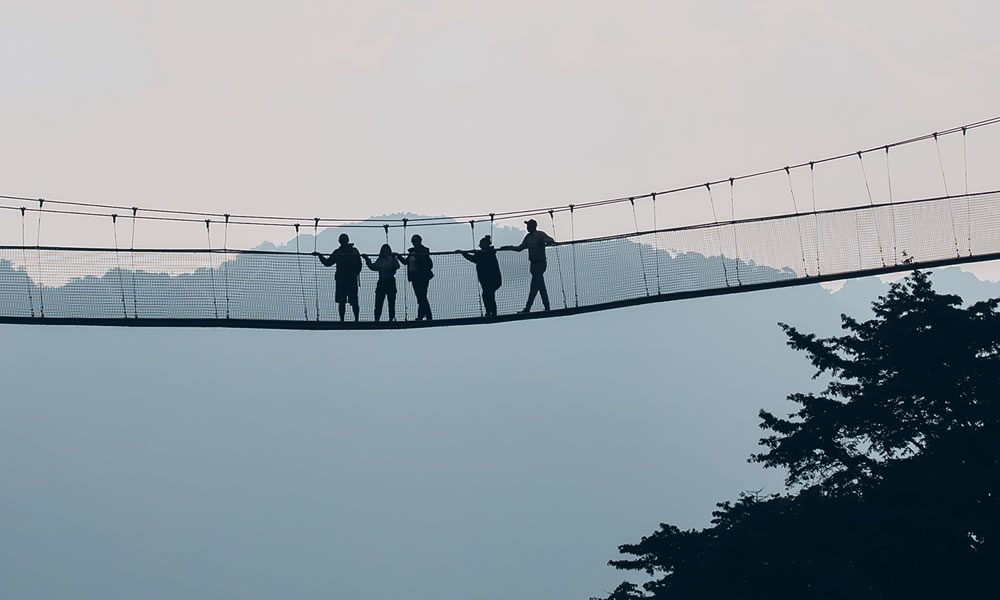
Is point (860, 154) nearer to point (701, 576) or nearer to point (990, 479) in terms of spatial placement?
point (990, 479)

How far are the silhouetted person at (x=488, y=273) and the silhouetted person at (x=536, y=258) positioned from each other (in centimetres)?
29

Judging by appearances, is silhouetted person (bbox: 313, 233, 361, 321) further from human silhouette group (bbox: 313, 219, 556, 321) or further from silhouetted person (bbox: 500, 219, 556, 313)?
silhouetted person (bbox: 500, 219, 556, 313)

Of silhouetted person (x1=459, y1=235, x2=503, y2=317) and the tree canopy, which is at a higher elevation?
silhouetted person (x1=459, y1=235, x2=503, y2=317)

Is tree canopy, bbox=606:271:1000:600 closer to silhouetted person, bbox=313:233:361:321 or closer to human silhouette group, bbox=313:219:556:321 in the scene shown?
human silhouette group, bbox=313:219:556:321

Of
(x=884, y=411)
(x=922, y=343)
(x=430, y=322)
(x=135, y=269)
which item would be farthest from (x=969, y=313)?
(x=135, y=269)

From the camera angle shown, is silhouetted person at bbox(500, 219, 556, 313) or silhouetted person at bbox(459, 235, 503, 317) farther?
silhouetted person at bbox(500, 219, 556, 313)

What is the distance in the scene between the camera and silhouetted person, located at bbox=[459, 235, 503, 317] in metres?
19.2

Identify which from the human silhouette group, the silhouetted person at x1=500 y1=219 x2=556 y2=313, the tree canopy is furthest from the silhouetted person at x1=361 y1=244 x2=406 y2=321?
the tree canopy

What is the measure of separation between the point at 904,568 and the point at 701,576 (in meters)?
3.51

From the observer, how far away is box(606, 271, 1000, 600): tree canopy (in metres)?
19.8

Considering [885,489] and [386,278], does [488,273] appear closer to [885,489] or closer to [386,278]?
[386,278]

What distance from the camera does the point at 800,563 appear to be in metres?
20.2

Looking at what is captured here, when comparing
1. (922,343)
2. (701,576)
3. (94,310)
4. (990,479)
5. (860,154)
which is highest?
(860,154)

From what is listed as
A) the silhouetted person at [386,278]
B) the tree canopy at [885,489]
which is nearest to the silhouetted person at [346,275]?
the silhouetted person at [386,278]
